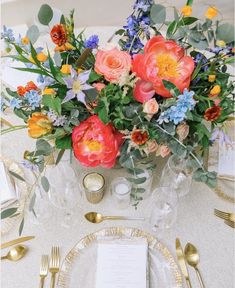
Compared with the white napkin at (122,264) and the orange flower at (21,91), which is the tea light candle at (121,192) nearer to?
the white napkin at (122,264)

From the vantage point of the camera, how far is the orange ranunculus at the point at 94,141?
763mm

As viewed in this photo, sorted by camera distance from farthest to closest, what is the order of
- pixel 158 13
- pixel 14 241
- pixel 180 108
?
pixel 14 241
pixel 158 13
pixel 180 108

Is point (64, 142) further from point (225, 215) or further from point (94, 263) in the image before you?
point (225, 215)

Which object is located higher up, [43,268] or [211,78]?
[211,78]

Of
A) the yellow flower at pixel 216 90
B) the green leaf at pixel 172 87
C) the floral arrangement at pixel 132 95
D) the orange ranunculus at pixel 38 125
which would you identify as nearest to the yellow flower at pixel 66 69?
the floral arrangement at pixel 132 95

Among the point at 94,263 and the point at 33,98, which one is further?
the point at 94,263

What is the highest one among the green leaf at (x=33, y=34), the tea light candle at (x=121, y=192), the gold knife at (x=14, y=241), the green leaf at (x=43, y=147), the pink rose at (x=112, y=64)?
the green leaf at (x=33, y=34)

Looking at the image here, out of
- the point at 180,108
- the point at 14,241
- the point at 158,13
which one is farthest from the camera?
the point at 14,241

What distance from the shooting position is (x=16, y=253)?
2.98 feet

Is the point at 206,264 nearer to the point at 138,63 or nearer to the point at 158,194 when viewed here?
the point at 158,194

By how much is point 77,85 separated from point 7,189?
0.39 m

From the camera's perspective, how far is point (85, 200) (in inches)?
39.1

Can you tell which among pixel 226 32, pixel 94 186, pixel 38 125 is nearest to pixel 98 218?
pixel 94 186

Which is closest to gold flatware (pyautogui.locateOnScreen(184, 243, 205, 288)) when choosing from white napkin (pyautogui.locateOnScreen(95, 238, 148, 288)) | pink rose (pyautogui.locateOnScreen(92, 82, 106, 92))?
white napkin (pyautogui.locateOnScreen(95, 238, 148, 288))
